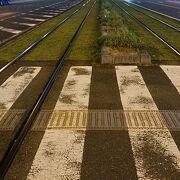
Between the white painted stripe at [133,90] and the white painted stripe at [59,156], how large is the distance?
64.4 inches

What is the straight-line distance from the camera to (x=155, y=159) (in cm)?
458

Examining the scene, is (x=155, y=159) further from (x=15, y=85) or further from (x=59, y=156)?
(x=15, y=85)

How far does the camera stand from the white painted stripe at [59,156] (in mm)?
4234

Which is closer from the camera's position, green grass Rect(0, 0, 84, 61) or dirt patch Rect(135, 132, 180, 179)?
dirt patch Rect(135, 132, 180, 179)

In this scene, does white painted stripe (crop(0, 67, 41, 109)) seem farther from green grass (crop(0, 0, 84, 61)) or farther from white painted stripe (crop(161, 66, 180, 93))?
white painted stripe (crop(161, 66, 180, 93))

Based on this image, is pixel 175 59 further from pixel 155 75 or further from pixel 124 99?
pixel 124 99

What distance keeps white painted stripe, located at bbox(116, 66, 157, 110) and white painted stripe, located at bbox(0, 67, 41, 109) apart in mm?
2144

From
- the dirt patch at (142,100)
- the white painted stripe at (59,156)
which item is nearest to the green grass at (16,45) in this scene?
the dirt patch at (142,100)

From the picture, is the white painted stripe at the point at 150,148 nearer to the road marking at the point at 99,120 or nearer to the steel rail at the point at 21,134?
the road marking at the point at 99,120

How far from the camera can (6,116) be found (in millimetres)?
6062

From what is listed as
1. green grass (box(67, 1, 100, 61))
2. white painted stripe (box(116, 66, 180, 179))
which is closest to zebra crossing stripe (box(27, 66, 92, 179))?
white painted stripe (box(116, 66, 180, 179))

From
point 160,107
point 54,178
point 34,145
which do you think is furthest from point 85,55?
point 54,178

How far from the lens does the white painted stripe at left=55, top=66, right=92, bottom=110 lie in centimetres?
662

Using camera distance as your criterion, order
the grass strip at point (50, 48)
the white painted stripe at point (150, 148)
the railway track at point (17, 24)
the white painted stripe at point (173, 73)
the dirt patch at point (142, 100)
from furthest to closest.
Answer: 1. the railway track at point (17, 24)
2. the grass strip at point (50, 48)
3. the white painted stripe at point (173, 73)
4. the dirt patch at point (142, 100)
5. the white painted stripe at point (150, 148)
